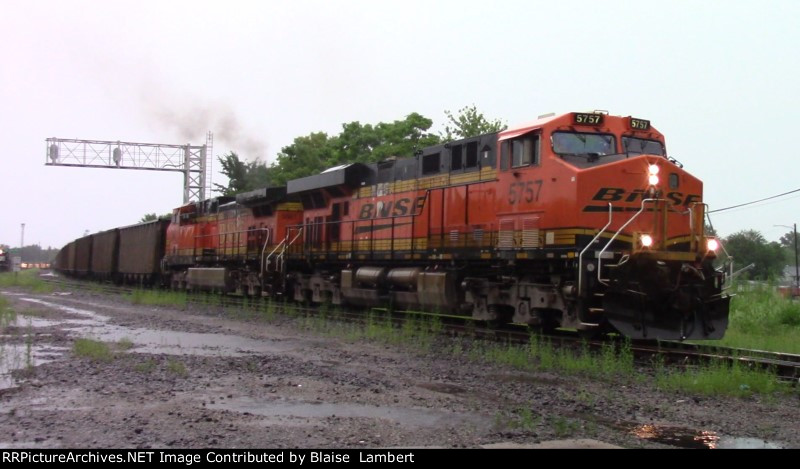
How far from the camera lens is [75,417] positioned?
6.46 m

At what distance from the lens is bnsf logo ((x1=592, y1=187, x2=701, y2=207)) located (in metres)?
11.9

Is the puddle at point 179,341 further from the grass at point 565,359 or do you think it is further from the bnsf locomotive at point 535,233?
the bnsf locomotive at point 535,233

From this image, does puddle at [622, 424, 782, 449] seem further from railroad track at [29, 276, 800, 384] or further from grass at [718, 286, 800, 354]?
grass at [718, 286, 800, 354]

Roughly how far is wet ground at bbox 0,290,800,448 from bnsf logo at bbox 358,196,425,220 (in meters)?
5.09

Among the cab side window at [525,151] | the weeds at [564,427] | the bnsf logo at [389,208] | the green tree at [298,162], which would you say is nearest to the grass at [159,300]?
the bnsf logo at [389,208]

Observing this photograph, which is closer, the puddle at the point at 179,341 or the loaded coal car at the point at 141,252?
the puddle at the point at 179,341

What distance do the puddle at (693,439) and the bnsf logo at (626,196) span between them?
5825 millimetres

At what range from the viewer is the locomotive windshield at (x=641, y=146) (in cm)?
1289

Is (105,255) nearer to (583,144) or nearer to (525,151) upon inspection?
(525,151)

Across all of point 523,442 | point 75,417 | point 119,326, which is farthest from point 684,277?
point 119,326

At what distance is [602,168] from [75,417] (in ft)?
28.3

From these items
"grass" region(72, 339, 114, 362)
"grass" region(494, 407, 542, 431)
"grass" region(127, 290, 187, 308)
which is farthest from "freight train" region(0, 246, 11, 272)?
"grass" region(494, 407, 542, 431)

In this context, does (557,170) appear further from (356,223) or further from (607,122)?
(356,223)

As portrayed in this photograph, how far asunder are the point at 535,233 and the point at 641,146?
256 cm
